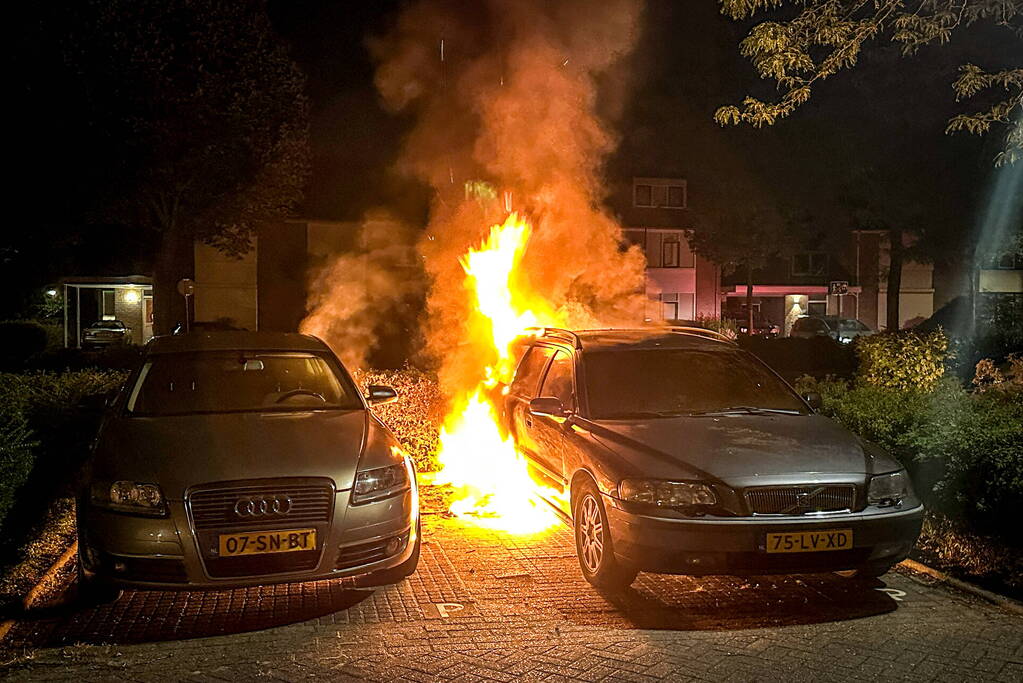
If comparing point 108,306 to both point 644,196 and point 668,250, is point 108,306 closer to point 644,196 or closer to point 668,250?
point 644,196

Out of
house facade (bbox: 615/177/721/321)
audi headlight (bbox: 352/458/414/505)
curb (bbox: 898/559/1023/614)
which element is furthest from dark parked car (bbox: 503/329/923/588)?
house facade (bbox: 615/177/721/321)

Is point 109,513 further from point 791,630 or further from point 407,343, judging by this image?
point 407,343

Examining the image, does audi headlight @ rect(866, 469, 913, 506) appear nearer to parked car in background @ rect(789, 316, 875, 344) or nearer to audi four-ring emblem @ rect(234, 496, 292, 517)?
audi four-ring emblem @ rect(234, 496, 292, 517)

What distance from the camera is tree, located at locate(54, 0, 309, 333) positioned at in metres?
19.7

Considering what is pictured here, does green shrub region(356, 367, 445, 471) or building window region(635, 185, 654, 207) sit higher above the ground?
building window region(635, 185, 654, 207)

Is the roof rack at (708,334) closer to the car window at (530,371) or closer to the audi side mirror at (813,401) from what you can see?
the audi side mirror at (813,401)

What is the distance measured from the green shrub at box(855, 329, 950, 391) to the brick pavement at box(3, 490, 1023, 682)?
964 cm

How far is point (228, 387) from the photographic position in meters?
7.47

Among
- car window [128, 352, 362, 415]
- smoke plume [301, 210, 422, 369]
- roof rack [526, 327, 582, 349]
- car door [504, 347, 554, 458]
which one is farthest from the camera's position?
smoke plume [301, 210, 422, 369]

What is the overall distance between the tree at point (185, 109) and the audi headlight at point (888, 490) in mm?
17922

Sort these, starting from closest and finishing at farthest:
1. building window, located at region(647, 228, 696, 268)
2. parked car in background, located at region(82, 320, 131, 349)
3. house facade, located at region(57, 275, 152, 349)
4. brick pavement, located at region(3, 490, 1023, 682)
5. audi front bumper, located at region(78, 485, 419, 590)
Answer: brick pavement, located at region(3, 490, 1023, 682) → audi front bumper, located at region(78, 485, 419, 590) → parked car in background, located at region(82, 320, 131, 349) → house facade, located at region(57, 275, 152, 349) → building window, located at region(647, 228, 696, 268)

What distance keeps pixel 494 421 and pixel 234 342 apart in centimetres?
287

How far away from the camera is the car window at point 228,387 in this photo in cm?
706

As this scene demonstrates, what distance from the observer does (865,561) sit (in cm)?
579
